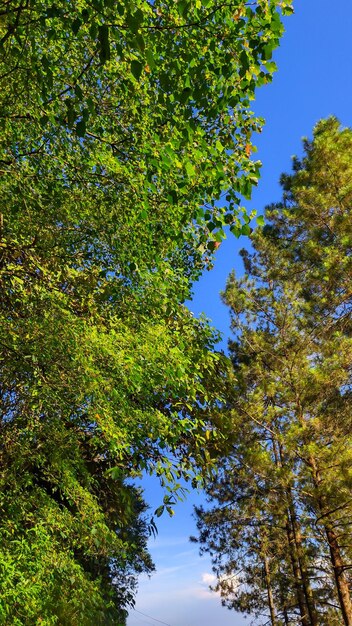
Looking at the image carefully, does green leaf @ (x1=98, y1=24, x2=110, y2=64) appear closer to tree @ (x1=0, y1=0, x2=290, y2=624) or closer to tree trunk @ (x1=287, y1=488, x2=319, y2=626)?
tree @ (x1=0, y1=0, x2=290, y2=624)

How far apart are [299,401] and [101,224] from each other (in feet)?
26.3

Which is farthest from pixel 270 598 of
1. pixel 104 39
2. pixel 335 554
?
pixel 104 39

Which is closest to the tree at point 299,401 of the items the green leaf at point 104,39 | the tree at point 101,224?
the tree at point 101,224

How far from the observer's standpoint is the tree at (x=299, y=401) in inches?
430

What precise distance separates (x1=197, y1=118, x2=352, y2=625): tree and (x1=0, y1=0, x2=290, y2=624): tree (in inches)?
208

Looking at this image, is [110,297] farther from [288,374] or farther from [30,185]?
[288,374]

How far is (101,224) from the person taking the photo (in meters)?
5.98

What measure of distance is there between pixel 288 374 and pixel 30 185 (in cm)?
879

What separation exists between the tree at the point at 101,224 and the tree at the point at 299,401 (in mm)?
5284

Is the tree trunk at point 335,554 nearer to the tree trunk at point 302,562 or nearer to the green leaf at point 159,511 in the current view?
the tree trunk at point 302,562

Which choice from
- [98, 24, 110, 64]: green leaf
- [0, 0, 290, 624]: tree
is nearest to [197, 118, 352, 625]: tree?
[0, 0, 290, 624]: tree

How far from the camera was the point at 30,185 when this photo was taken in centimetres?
546

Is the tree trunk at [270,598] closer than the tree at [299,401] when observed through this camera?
No

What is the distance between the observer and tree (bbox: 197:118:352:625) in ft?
35.8
